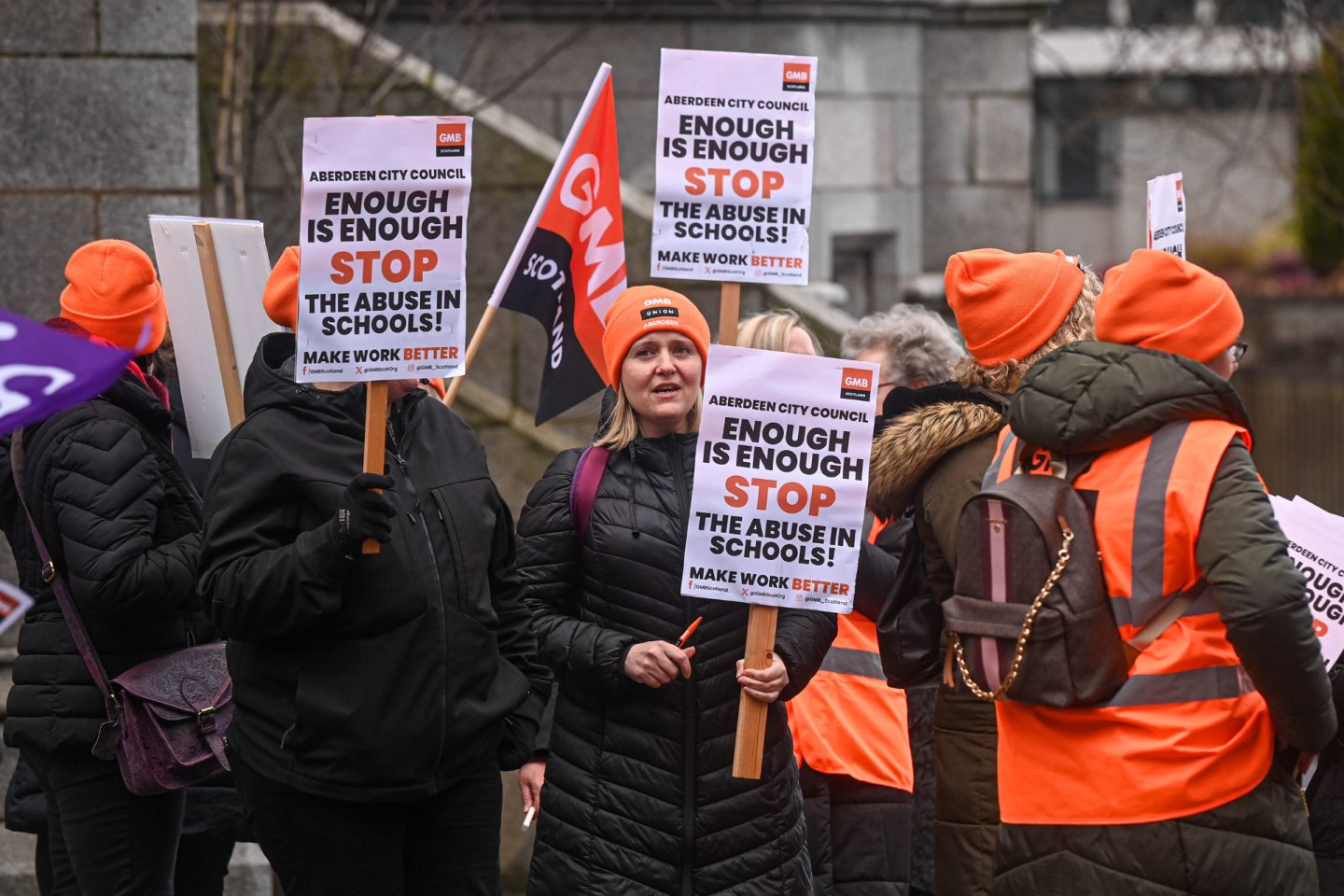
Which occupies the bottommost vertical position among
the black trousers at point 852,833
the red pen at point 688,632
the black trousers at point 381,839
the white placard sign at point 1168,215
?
the black trousers at point 852,833

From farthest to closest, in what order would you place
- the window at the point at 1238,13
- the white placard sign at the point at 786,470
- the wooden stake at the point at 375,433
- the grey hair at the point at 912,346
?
the window at the point at 1238,13
the grey hair at the point at 912,346
the white placard sign at the point at 786,470
the wooden stake at the point at 375,433

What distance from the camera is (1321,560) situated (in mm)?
4836

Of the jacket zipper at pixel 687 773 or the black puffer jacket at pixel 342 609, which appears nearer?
the black puffer jacket at pixel 342 609

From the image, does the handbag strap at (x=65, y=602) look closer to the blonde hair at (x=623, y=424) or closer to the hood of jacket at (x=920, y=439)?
the blonde hair at (x=623, y=424)

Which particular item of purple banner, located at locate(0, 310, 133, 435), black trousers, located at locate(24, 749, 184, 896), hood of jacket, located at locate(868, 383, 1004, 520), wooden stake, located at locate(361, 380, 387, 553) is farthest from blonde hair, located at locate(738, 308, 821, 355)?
purple banner, located at locate(0, 310, 133, 435)

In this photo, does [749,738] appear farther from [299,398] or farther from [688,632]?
[299,398]

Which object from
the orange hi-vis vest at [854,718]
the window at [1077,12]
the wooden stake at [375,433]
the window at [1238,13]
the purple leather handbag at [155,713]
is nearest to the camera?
the wooden stake at [375,433]

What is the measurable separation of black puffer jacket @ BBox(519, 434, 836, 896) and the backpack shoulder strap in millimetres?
20

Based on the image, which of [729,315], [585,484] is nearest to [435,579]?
[585,484]

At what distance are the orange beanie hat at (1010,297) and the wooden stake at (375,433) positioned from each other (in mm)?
1364

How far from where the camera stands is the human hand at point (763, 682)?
4.45m

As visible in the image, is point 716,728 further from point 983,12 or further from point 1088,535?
point 983,12

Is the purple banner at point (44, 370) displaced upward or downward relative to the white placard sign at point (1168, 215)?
downward

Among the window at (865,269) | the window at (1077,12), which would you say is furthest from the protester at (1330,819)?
the window at (1077,12)
